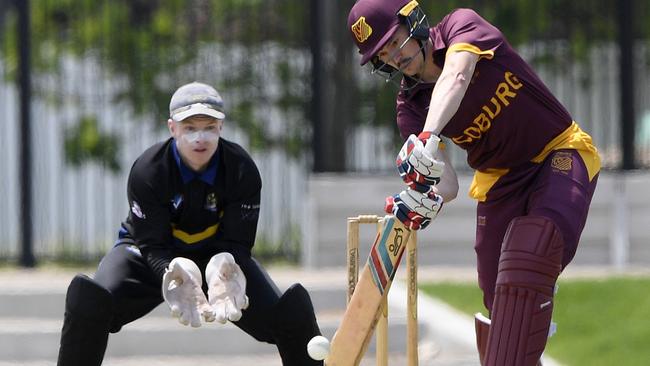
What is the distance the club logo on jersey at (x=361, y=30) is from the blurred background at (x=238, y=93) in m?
5.83

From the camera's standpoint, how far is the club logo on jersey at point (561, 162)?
17.1 feet

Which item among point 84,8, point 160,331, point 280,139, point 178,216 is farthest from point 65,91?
point 178,216

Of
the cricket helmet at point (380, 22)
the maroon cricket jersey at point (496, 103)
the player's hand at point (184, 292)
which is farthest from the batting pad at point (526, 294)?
the player's hand at point (184, 292)

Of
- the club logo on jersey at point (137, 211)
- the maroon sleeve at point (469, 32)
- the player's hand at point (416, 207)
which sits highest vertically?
the maroon sleeve at point (469, 32)

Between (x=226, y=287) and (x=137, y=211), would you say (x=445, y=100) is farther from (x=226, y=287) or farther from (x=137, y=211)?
(x=137, y=211)

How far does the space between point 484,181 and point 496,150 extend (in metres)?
0.23

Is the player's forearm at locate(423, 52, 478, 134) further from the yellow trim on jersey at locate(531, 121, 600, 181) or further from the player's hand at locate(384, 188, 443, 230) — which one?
the yellow trim on jersey at locate(531, 121, 600, 181)

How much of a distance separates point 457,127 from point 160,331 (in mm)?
3604

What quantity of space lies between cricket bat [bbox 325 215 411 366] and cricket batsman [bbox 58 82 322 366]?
1.46 ft

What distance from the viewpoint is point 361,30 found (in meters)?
5.11

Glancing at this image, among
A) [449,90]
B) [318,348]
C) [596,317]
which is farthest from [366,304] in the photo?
[596,317]

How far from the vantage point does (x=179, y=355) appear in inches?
331

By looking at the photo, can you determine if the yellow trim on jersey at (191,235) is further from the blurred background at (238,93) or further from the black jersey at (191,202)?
the blurred background at (238,93)

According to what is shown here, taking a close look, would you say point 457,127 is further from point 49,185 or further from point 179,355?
point 49,185
